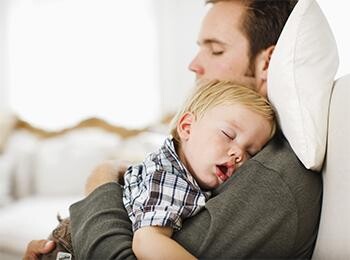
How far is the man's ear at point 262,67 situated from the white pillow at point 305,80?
242 millimetres

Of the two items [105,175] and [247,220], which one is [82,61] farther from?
[247,220]

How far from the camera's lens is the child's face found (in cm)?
108

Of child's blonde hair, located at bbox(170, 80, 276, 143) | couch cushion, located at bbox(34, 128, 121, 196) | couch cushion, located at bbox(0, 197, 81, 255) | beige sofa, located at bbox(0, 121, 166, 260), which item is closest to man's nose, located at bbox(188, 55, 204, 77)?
child's blonde hair, located at bbox(170, 80, 276, 143)

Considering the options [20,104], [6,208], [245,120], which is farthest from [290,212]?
[20,104]

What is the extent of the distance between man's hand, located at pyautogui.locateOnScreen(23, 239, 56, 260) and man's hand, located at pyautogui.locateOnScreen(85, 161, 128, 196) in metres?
0.14

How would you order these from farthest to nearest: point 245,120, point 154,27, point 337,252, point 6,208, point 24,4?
point 24,4
point 154,27
point 6,208
point 245,120
point 337,252

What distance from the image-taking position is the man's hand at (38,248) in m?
1.12

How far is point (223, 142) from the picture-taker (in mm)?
Result: 1083

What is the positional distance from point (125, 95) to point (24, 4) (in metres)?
1.04

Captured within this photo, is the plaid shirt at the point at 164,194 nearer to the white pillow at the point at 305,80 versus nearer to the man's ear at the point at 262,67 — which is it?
the white pillow at the point at 305,80

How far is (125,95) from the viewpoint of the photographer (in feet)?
13.5

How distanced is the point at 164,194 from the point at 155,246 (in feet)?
0.36

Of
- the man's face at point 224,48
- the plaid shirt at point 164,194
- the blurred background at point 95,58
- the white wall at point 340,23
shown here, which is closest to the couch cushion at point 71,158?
the blurred background at point 95,58

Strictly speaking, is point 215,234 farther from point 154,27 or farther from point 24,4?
point 24,4
